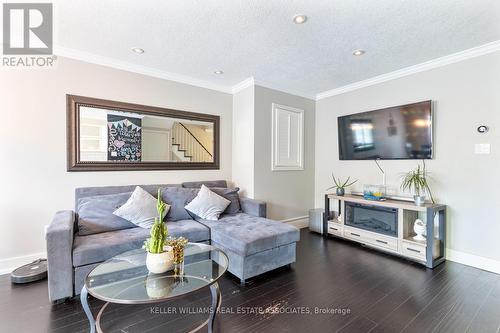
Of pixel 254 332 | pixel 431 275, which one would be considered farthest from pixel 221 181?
pixel 431 275

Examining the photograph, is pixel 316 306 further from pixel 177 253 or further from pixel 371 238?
pixel 371 238

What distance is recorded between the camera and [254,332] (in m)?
1.63

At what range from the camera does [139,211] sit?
104 inches

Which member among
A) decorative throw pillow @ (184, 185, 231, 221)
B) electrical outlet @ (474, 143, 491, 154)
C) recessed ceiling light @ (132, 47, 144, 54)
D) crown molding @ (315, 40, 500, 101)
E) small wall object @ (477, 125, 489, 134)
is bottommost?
decorative throw pillow @ (184, 185, 231, 221)

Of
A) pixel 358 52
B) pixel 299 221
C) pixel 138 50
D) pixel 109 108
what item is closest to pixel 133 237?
pixel 109 108

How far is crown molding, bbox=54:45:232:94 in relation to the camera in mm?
2748

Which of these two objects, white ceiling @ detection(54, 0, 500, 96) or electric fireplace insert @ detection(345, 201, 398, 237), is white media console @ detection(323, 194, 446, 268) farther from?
white ceiling @ detection(54, 0, 500, 96)

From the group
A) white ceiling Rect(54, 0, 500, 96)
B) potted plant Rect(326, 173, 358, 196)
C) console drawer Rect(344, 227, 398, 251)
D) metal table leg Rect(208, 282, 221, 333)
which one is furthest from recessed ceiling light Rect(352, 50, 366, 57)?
metal table leg Rect(208, 282, 221, 333)

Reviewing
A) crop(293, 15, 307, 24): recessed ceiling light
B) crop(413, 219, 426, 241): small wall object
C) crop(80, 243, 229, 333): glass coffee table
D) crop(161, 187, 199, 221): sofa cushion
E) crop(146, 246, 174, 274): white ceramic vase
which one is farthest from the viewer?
crop(161, 187, 199, 221): sofa cushion

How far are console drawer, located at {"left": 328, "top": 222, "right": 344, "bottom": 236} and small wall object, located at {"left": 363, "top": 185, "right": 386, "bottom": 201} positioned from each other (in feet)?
2.07

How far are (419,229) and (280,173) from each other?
6.85 feet

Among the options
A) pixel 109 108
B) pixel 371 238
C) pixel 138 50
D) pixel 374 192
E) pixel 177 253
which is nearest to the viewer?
pixel 177 253

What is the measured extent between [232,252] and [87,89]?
2684 millimetres

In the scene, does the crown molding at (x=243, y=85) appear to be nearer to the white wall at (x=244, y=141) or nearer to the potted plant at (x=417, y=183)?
the white wall at (x=244, y=141)
